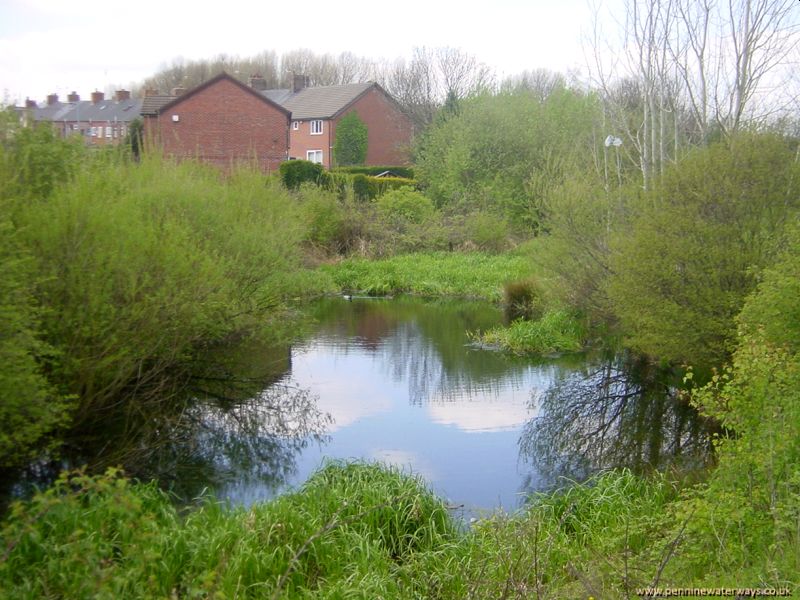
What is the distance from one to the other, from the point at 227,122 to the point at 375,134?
1287 cm

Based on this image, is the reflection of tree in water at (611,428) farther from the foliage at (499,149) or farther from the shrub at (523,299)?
the foliage at (499,149)

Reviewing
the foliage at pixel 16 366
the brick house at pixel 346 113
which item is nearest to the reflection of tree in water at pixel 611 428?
the foliage at pixel 16 366

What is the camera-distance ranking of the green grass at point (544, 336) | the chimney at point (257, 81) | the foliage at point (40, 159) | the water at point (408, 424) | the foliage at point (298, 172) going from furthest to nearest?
the chimney at point (257, 81), the foliage at point (298, 172), the green grass at point (544, 336), the foliage at point (40, 159), the water at point (408, 424)

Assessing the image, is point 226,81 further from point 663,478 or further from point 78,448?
point 663,478

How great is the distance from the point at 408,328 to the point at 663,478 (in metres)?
12.8

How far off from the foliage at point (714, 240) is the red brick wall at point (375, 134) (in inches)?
1569

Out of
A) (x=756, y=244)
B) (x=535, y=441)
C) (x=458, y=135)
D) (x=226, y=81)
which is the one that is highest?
(x=226, y=81)

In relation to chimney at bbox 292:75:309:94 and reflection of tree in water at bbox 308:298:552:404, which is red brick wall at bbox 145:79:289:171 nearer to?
chimney at bbox 292:75:309:94

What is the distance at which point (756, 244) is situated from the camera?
13117mm

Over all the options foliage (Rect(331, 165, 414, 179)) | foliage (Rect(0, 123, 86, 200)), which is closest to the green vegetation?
foliage (Rect(0, 123, 86, 200))

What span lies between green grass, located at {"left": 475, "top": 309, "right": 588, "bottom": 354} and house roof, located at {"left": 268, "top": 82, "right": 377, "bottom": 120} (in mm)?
35406

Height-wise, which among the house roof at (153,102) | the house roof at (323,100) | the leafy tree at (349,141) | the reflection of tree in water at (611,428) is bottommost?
the reflection of tree in water at (611,428)

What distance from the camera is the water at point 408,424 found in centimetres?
1079

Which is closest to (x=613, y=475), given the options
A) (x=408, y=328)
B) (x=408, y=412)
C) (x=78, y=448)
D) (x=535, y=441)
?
(x=535, y=441)
